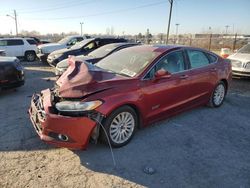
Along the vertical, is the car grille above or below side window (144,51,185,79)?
below

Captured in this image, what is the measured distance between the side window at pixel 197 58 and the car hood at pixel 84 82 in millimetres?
1859

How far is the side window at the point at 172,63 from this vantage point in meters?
4.47

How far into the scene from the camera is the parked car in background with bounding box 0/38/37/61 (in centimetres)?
1565

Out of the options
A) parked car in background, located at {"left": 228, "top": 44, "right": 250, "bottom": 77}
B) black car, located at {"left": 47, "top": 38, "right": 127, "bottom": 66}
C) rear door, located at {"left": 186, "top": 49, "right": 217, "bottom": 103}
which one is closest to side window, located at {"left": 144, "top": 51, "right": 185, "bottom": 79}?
rear door, located at {"left": 186, "top": 49, "right": 217, "bottom": 103}

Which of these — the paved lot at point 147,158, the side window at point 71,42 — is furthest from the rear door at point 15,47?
the paved lot at point 147,158

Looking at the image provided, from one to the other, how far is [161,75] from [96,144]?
1.56 m

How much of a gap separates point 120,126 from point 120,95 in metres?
0.52

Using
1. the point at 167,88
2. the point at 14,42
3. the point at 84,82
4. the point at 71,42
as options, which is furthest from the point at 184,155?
the point at 14,42

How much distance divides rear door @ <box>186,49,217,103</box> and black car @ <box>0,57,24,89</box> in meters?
4.75

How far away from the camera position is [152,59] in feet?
14.4

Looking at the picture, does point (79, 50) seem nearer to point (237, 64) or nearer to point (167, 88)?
point (237, 64)

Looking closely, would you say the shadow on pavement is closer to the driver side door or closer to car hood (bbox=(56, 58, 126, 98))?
the driver side door

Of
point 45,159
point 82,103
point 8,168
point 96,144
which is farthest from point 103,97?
point 8,168

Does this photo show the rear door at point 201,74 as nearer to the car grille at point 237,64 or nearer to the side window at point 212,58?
the side window at point 212,58
